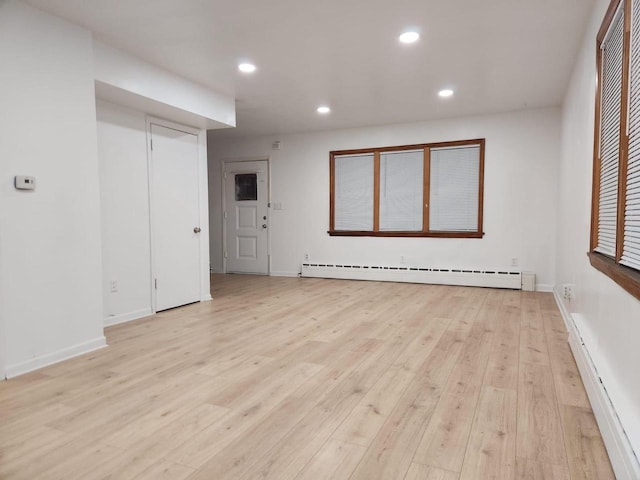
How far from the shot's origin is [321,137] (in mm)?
6789

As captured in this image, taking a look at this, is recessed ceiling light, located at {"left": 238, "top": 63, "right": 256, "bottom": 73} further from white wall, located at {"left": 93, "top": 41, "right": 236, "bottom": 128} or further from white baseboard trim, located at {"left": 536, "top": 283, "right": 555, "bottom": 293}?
white baseboard trim, located at {"left": 536, "top": 283, "right": 555, "bottom": 293}

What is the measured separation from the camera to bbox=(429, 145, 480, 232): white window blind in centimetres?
584

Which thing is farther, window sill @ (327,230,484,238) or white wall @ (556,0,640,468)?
window sill @ (327,230,484,238)

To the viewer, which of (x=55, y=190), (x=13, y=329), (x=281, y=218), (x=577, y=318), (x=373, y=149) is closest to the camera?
(x=13, y=329)

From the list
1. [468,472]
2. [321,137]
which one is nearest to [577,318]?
[468,472]

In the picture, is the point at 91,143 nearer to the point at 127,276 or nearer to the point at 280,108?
the point at 127,276

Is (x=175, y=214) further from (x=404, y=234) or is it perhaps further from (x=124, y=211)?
(x=404, y=234)

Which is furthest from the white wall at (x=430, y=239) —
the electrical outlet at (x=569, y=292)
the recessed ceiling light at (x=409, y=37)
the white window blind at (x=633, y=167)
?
the white window blind at (x=633, y=167)

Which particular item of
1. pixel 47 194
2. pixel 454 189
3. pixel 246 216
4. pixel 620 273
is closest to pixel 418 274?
pixel 454 189

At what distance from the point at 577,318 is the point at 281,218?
492cm

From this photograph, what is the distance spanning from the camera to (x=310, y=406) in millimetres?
2148

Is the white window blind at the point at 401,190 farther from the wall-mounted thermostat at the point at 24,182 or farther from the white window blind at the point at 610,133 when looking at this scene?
the wall-mounted thermostat at the point at 24,182

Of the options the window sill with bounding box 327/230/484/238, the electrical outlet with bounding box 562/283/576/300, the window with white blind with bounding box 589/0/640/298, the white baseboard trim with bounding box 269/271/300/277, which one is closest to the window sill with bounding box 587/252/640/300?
the window with white blind with bounding box 589/0/640/298

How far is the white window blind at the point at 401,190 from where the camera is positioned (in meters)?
6.18
